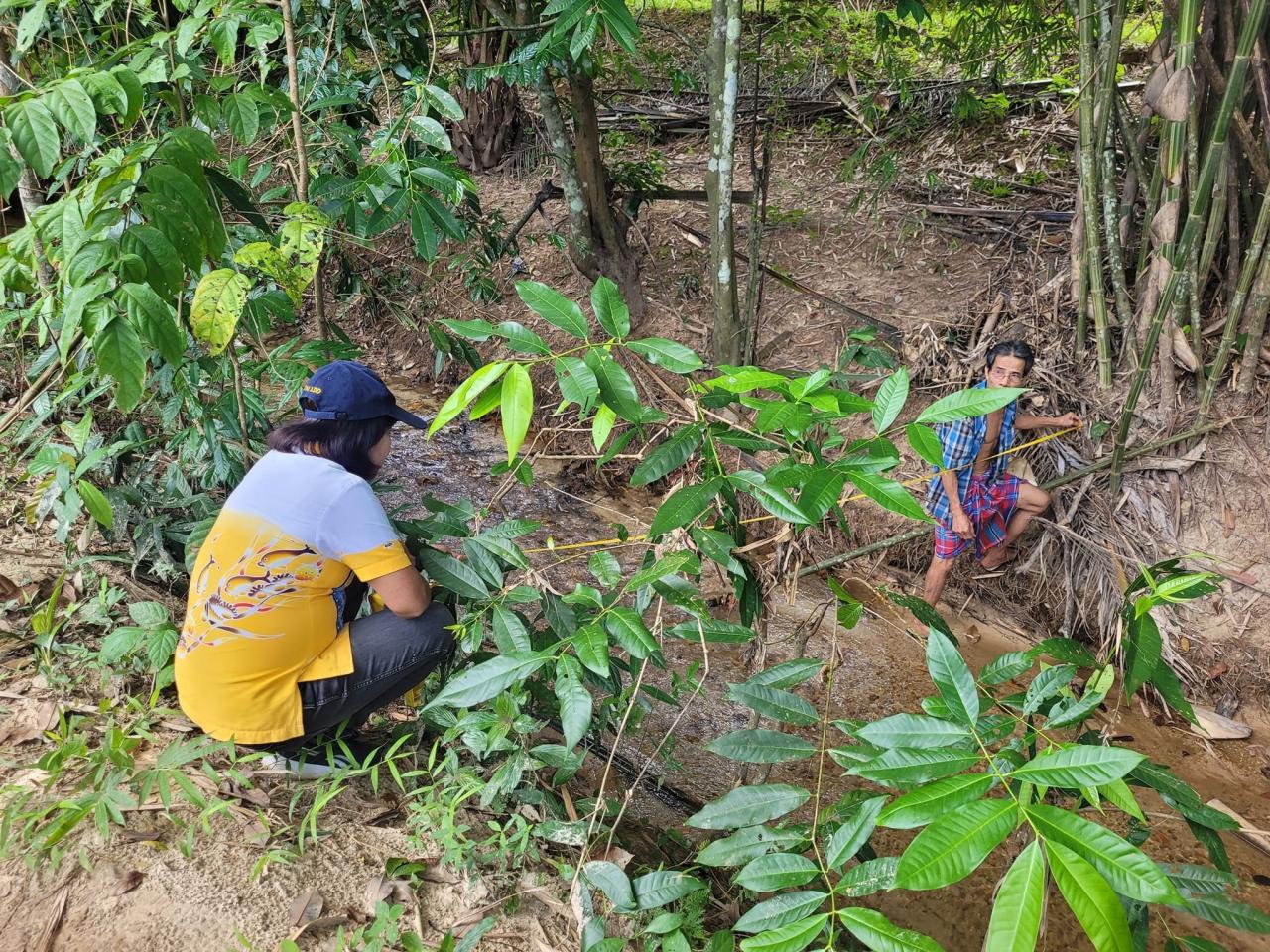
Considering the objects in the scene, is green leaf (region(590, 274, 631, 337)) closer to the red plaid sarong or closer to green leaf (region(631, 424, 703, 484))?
green leaf (region(631, 424, 703, 484))

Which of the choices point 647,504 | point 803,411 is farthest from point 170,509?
point 647,504

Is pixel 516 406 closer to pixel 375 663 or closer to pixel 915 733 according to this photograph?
pixel 915 733

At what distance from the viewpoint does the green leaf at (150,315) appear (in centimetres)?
154

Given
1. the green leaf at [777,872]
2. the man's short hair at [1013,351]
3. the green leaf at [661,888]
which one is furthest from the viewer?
the man's short hair at [1013,351]

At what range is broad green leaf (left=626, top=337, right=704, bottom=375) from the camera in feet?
4.36

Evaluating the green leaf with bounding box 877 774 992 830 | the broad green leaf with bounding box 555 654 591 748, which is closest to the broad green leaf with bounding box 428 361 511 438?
the broad green leaf with bounding box 555 654 591 748

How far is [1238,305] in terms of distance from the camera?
3066 mm

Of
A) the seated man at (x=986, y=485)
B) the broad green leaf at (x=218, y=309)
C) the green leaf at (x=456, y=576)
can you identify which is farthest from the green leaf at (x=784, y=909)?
the seated man at (x=986, y=485)

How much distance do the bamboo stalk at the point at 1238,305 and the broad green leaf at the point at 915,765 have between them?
2733 millimetres

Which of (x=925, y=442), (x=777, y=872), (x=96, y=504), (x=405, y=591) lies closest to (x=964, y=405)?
(x=925, y=442)

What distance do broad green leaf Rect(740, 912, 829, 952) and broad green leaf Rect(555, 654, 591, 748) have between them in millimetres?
431

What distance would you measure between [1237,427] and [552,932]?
10.2 feet

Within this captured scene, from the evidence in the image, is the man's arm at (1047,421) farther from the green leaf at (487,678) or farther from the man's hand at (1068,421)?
the green leaf at (487,678)

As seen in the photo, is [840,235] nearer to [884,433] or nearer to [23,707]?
[884,433]
